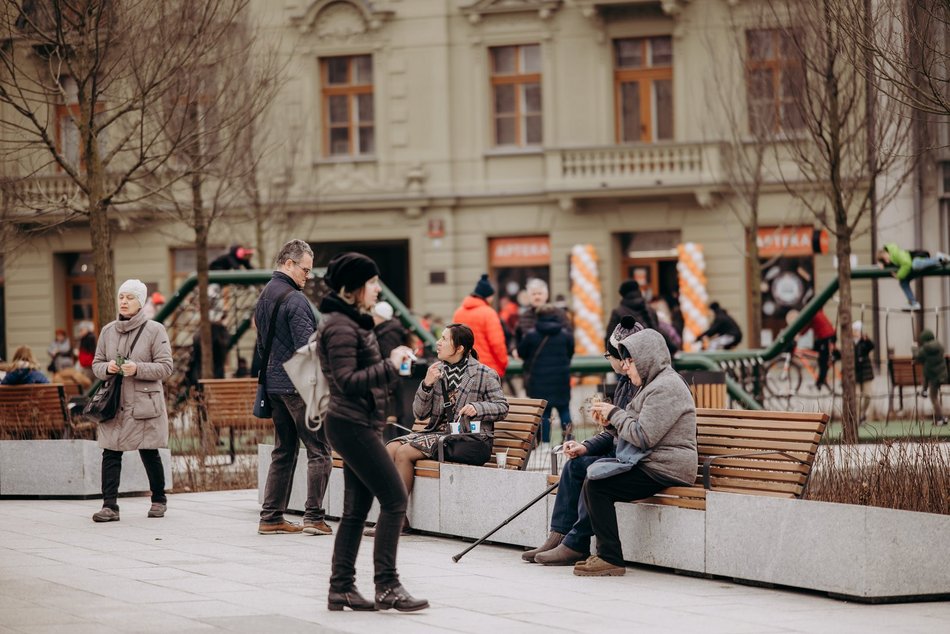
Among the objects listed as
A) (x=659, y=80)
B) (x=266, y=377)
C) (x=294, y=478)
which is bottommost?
(x=294, y=478)

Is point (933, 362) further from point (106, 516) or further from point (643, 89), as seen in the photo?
point (643, 89)

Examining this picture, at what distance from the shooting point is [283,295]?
38.0 ft

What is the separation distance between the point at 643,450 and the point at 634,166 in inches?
984

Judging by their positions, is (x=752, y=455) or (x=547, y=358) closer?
(x=752, y=455)

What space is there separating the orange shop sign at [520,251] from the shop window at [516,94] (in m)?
2.07

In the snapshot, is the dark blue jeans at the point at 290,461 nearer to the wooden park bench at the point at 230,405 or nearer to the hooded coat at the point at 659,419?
the hooded coat at the point at 659,419

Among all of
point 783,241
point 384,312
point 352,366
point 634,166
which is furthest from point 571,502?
point 634,166

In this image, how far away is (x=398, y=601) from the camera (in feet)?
27.7

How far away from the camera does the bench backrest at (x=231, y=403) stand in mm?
16828

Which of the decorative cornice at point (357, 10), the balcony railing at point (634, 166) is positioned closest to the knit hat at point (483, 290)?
the balcony railing at point (634, 166)

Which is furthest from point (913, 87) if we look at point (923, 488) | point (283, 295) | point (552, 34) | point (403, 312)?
point (552, 34)

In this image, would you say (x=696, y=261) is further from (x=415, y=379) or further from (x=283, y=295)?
(x=283, y=295)

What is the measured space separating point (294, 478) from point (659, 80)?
2313 cm

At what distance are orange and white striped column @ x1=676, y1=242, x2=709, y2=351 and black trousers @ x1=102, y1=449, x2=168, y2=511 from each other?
22.0 meters
